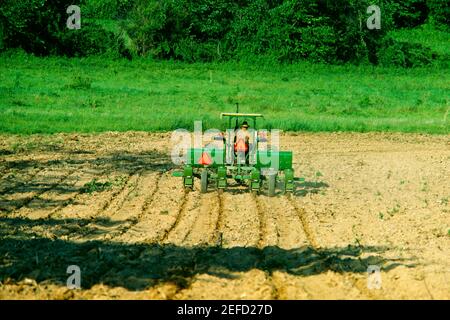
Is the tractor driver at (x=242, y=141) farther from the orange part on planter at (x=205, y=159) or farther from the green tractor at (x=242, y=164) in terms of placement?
the orange part on planter at (x=205, y=159)

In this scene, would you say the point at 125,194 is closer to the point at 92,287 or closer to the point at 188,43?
the point at 92,287

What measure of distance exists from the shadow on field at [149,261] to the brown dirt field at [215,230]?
2 cm

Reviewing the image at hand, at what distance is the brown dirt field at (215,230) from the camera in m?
8.49

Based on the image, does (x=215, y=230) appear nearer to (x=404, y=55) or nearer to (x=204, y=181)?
(x=204, y=181)

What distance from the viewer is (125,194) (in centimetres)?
1449

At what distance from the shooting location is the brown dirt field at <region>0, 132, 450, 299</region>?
27.9 ft

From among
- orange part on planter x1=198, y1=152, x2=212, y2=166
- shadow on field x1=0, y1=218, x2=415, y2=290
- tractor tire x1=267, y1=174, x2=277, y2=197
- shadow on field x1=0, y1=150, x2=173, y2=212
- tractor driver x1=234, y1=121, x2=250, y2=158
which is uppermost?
tractor driver x1=234, y1=121, x2=250, y2=158

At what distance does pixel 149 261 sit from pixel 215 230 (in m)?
2.36

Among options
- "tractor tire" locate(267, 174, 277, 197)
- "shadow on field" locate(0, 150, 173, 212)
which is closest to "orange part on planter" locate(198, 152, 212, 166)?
"tractor tire" locate(267, 174, 277, 197)

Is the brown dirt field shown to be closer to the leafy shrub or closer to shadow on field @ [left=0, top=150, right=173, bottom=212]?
shadow on field @ [left=0, top=150, right=173, bottom=212]

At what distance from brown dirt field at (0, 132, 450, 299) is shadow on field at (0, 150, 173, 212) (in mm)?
36

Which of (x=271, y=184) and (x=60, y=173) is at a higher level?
(x=271, y=184)

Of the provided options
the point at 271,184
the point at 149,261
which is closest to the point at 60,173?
the point at 271,184

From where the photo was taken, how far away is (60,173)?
16516mm
